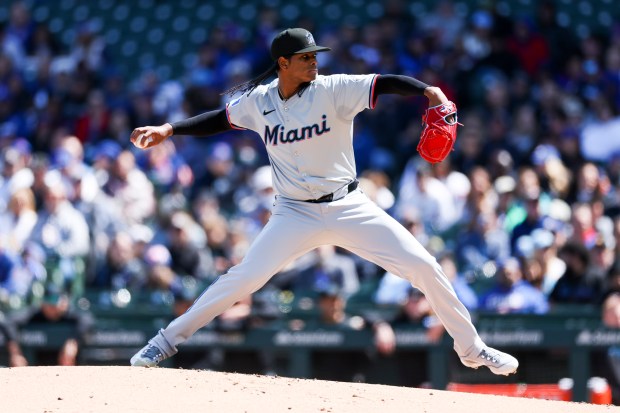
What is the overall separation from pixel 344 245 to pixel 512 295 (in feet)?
10.7

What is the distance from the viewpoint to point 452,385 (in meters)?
8.30

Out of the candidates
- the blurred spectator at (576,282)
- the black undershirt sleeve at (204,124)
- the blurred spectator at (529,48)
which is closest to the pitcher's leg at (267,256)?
the black undershirt sleeve at (204,124)

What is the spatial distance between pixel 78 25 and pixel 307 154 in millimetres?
9154

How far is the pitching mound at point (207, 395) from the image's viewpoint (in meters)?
4.87

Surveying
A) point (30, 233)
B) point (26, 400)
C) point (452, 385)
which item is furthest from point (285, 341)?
point (26, 400)

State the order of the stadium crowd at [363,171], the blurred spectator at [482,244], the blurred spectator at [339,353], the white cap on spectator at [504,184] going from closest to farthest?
the blurred spectator at [339,353] < the stadium crowd at [363,171] < the blurred spectator at [482,244] < the white cap on spectator at [504,184]

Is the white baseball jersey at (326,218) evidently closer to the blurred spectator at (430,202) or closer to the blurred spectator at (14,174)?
the blurred spectator at (430,202)

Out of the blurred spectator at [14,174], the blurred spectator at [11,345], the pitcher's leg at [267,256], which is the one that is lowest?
the blurred spectator at [11,345]

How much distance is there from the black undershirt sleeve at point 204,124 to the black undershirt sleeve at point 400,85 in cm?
90

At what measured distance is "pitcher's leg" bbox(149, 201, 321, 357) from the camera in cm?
543

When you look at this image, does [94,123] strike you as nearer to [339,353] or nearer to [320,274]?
[320,274]

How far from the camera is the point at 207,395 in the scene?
5.06 metres

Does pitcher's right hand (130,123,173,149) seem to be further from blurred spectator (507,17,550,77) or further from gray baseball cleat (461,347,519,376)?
blurred spectator (507,17,550,77)

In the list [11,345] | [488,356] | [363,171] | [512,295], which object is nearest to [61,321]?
[11,345]
